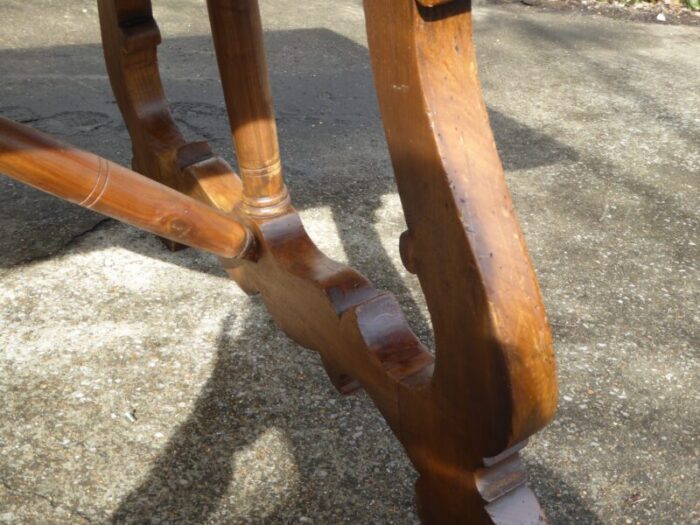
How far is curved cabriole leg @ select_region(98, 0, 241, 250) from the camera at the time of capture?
5.42 feet

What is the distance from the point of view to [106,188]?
1.22 m

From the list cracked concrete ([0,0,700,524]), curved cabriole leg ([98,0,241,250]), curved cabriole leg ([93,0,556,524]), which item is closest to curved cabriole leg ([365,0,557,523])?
curved cabriole leg ([93,0,556,524])

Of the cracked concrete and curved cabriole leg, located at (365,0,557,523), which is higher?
curved cabriole leg, located at (365,0,557,523)

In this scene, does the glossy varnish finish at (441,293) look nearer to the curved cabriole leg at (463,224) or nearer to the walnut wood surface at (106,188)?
the curved cabriole leg at (463,224)

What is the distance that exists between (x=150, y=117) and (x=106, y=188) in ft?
2.05

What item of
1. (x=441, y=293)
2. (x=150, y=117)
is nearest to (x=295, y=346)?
(x=150, y=117)

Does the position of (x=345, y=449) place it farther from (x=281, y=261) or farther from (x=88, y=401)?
(x=88, y=401)

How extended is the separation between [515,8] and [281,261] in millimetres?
2925

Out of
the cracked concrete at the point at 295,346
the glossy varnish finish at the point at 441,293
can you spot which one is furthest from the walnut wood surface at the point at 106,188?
the cracked concrete at the point at 295,346

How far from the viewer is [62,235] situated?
1.98 metres

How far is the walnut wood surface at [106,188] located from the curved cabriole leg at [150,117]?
0.24 meters

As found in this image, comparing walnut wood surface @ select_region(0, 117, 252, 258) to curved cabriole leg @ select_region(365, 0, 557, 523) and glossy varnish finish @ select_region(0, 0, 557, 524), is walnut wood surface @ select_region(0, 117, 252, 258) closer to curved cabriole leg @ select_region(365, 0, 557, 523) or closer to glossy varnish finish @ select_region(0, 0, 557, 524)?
glossy varnish finish @ select_region(0, 0, 557, 524)

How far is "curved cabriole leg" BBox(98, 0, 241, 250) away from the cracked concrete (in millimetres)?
242

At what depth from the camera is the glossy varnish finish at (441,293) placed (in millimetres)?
928
